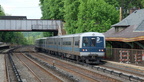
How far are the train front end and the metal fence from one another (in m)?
2.14

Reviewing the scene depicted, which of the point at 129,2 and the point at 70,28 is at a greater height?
the point at 129,2

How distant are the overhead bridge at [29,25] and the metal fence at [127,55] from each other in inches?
1225

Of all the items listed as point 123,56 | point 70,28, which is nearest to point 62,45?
point 123,56

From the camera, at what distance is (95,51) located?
27281 millimetres

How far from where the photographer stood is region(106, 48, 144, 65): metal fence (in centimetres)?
2531

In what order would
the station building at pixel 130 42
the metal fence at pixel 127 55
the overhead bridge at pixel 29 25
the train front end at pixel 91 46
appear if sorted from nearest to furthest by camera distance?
the metal fence at pixel 127 55 < the station building at pixel 130 42 < the train front end at pixel 91 46 < the overhead bridge at pixel 29 25

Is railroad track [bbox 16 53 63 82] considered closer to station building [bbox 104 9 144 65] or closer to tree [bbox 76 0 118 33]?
station building [bbox 104 9 144 65]

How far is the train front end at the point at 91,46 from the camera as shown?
27.3 metres

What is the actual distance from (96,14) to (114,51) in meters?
14.1

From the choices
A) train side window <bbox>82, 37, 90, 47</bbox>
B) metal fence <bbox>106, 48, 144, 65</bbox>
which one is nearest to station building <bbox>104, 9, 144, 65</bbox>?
metal fence <bbox>106, 48, 144, 65</bbox>

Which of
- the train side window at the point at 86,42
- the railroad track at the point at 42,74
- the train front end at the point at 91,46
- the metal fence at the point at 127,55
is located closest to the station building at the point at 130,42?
the metal fence at the point at 127,55

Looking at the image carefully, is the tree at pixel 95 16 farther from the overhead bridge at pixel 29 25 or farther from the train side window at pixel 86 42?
the overhead bridge at pixel 29 25

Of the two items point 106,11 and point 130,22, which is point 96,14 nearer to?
point 106,11

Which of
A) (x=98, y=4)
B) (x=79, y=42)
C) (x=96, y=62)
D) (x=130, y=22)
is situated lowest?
(x=96, y=62)
